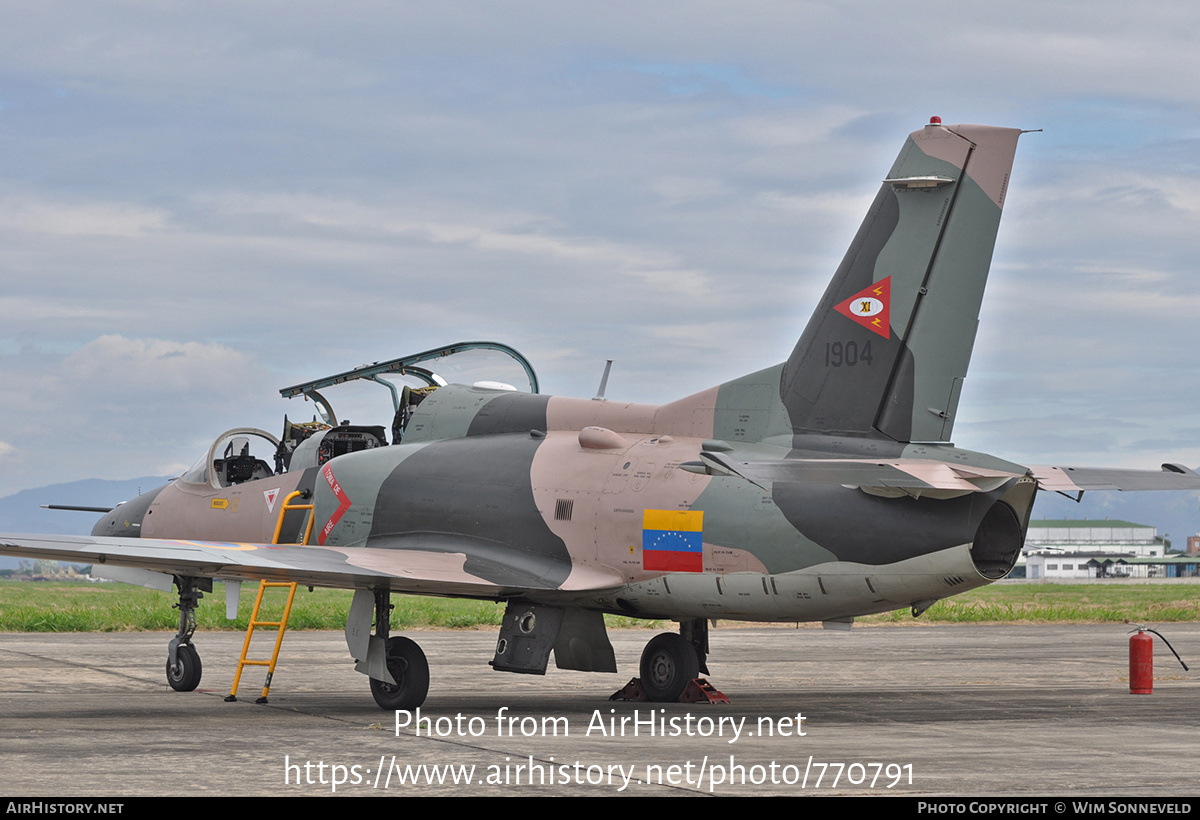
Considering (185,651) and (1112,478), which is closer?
(1112,478)

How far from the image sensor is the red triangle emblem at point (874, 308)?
1368 cm

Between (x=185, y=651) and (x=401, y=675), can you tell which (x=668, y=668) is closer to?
(x=401, y=675)

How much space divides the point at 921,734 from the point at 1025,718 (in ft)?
7.41

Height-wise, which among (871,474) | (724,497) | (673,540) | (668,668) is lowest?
(668,668)

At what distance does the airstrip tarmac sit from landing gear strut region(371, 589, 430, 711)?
0.23m

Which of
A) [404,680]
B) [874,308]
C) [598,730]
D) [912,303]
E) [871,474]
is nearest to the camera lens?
[871,474]

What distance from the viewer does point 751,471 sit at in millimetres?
11258

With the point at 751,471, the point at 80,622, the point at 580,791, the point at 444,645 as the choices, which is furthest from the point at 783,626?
the point at 580,791

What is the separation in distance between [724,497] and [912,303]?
2.83 metres

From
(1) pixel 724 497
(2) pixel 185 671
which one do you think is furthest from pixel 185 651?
(1) pixel 724 497

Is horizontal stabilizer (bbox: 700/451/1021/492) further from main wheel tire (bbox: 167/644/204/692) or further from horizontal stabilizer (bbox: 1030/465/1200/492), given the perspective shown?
main wheel tire (bbox: 167/644/204/692)

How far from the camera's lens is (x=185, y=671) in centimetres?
1620

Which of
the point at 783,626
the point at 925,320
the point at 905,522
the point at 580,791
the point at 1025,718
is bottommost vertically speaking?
the point at 783,626
